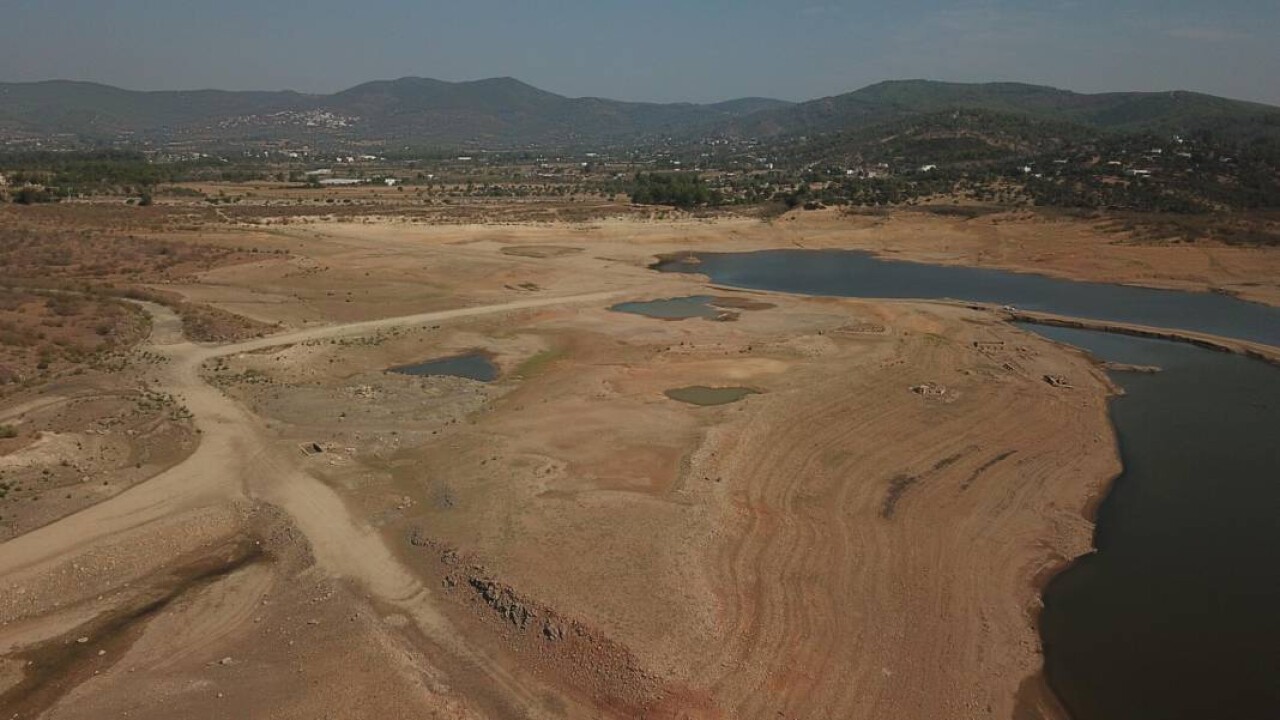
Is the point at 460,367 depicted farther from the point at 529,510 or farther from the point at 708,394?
the point at 529,510

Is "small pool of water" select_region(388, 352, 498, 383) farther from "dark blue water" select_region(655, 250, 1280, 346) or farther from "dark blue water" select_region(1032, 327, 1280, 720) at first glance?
"dark blue water" select_region(655, 250, 1280, 346)

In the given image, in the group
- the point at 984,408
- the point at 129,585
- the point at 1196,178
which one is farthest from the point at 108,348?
the point at 1196,178

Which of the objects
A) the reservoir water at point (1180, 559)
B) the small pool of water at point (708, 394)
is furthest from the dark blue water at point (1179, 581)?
the small pool of water at point (708, 394)

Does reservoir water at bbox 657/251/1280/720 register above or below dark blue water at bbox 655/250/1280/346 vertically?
below

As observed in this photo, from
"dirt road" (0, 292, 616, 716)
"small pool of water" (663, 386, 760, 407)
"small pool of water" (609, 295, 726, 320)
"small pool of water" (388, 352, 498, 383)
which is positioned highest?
"small pool of water" (663, 386, 760, 407)

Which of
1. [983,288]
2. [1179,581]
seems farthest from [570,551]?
[983,288]

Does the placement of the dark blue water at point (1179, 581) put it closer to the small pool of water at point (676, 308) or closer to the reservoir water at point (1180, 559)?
the reservoir water at point (1180, 559)

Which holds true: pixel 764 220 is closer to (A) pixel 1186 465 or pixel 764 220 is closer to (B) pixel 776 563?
(A) pixel 1186 465

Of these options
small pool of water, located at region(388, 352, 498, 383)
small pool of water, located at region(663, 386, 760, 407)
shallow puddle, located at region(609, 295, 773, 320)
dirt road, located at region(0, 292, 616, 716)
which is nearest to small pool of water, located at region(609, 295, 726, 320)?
shallow puddle, located at region(609, 295, 773, 320)
